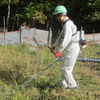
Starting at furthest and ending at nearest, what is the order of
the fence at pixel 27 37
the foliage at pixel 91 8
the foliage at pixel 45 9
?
the foliage at pixel 91 8 → the foliage at pixel 45 9 → the fence at pixel 27 37

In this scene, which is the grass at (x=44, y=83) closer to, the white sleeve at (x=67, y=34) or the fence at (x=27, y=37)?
the white sleeve at (x=67, y=34)

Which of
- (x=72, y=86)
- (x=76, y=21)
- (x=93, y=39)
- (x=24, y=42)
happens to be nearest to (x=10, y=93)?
(x=72, y=86)

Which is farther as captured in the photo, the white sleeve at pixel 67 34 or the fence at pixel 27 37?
the fence at pixel 27 37

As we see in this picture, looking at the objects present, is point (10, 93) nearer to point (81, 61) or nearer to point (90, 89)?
point (90, 89)

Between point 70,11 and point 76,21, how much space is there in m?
1.15

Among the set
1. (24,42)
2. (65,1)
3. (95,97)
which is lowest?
(95,97)

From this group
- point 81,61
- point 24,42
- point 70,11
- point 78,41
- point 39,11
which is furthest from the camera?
point 70,11

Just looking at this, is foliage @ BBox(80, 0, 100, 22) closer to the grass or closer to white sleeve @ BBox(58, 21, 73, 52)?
the grass

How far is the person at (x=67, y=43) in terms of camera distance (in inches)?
123

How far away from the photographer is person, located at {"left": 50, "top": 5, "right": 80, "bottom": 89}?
123 inches

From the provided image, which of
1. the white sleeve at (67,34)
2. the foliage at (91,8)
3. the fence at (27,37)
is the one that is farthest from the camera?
the foliage at (91,8)

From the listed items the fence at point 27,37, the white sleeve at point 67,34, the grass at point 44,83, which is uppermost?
the white sleeve at point 67,34

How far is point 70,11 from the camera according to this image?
11.3 meters

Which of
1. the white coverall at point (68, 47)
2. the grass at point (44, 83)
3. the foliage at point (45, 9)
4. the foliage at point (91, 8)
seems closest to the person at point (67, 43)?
the white coverall at point (68, 47)
